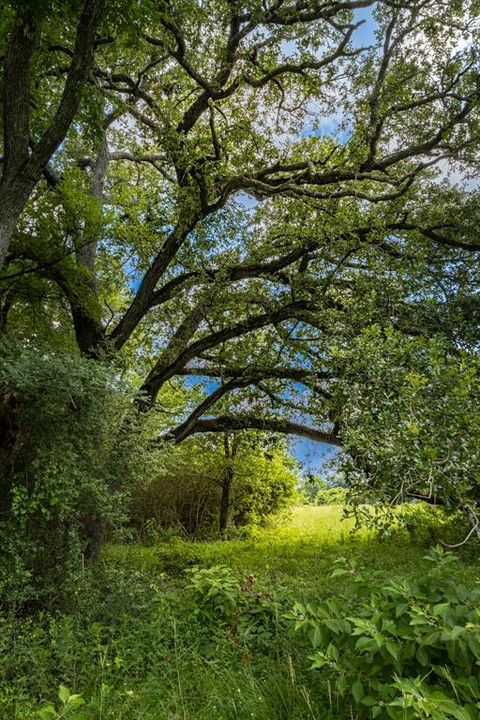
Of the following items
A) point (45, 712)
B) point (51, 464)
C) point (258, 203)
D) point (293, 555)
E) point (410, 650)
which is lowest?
point (45, 712)

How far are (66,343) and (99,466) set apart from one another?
3506mm

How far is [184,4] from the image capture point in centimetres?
568

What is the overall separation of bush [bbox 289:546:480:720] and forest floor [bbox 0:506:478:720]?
0.30 meters

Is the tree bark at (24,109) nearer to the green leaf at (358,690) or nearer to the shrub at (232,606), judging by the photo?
the shrub at (232,606)

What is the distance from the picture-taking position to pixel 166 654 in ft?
13.5

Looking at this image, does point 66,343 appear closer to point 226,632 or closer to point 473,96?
point 226,632

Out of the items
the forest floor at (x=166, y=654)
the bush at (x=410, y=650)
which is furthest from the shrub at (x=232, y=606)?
the bush at (x=410, y=650)

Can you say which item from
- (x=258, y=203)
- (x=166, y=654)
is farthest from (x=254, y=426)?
(x=166, y=654)

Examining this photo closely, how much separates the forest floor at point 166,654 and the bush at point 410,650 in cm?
→ 30

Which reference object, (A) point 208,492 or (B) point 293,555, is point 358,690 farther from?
(A) point 208,492

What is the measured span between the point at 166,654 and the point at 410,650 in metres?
2.57

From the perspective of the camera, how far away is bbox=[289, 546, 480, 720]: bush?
2.08m

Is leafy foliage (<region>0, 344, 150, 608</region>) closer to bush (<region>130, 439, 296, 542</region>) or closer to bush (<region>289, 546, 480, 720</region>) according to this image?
bush (<region>289, 546, 480, 720</region>)

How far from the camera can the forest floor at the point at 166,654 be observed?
3070mm
